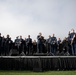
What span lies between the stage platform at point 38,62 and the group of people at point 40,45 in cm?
169

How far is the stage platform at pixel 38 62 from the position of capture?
1794 cm

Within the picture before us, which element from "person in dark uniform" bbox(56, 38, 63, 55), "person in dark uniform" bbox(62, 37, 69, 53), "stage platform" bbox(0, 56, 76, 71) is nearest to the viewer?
"stage platform" bbox(0, 56, 76, 71)

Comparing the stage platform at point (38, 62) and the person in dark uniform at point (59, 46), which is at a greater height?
the person in dark uniform at point (59, 46)

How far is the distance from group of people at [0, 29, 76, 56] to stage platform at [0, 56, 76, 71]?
1.69 m

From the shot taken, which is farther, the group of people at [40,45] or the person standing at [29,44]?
the person standing at [29,44]

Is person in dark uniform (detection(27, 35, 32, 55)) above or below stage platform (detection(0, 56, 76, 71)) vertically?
above

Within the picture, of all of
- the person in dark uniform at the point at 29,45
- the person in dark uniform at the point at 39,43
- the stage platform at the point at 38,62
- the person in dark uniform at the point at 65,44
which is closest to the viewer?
the stage platform at the point at 38,62

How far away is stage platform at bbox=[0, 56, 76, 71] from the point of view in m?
17.9

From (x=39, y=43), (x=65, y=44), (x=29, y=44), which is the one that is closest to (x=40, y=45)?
(x=39, y=43)

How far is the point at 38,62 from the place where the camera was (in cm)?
1789

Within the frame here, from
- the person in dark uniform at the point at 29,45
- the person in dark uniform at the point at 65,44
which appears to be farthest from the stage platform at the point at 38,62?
the person in dark uniform at the point at 29,45

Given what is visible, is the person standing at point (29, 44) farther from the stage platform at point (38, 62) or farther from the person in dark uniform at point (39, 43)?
the stage platform at point (38, 62)

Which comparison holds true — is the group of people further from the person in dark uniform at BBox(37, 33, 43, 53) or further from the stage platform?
the stage platform

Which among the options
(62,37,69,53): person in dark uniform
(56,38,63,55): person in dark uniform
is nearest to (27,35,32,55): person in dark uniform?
(56,38,63,55): person in dark uniform
